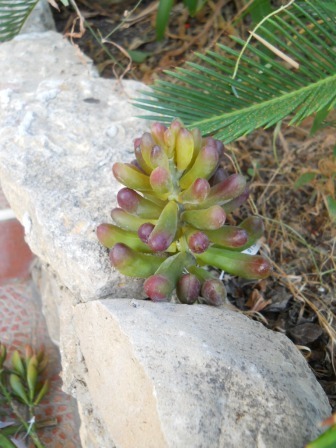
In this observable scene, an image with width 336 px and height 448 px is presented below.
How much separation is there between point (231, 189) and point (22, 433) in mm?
671

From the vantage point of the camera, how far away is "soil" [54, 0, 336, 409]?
1.19 meters

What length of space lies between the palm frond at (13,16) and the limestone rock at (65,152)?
38mm

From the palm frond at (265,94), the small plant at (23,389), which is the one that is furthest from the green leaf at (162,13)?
the small plant at (23,389)

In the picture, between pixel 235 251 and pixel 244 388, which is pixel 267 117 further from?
pixel 244 388

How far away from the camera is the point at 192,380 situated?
79 cm

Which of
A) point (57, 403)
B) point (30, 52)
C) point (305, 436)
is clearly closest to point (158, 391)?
point (305, 436)

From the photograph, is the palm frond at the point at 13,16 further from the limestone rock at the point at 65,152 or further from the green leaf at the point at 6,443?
the green leaf at the point at 6,443

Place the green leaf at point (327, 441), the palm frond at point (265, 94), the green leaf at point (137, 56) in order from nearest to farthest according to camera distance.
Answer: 1. the green leaf at point (327, 441)
2. the palm frond at point (265, 94)
3. the green leaf at point (137, 56)

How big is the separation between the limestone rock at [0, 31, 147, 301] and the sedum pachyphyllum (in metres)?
0.09

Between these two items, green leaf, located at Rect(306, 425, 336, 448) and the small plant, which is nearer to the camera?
green leaf, located at Rect(306, 425, 336, 448)

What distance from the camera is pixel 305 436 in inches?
30.9

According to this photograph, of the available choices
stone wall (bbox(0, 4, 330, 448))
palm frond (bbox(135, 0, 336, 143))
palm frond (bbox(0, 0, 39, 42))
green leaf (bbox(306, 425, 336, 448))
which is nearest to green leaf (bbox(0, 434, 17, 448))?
stone wall (bbox(0, 4, 330, 448))

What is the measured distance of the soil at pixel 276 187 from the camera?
3.92ft

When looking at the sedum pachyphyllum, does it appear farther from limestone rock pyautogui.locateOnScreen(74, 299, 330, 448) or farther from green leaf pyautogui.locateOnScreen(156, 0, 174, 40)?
green leaf pyautogui.locateOnScreen(156, 0, 174, 40)
